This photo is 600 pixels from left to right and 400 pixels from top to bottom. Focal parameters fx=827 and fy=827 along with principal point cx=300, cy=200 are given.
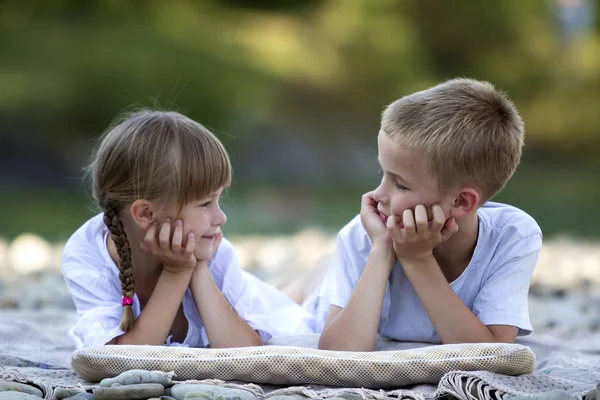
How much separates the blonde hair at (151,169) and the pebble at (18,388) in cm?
39

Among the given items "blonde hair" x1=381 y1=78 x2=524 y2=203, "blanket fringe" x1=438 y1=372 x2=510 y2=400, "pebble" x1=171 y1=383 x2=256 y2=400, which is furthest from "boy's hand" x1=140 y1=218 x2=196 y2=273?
"blanket fringe" x1=438 y1=372 x2=510 y2=400

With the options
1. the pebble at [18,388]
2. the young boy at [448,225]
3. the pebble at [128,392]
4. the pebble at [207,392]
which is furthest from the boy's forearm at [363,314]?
the pebble at [18,388]

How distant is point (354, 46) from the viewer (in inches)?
494

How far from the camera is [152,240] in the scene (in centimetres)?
208

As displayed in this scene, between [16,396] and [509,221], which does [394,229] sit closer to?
[509,221]

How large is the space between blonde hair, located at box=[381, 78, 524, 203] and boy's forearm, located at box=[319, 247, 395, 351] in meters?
0.26

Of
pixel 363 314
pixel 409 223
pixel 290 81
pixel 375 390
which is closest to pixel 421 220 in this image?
pixel 409 223

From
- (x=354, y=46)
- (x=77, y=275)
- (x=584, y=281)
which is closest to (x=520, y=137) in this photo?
(x=77, y=275)

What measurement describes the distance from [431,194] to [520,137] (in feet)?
0.99

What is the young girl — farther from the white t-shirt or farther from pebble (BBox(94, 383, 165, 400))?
pebble (BBox(94, 383, 165, 400))

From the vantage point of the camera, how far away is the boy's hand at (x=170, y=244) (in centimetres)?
206

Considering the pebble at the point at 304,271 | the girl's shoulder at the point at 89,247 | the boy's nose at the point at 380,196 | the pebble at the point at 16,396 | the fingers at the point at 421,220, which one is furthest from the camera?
the pebble at the point at 304,271

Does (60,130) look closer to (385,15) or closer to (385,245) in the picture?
(385,15)

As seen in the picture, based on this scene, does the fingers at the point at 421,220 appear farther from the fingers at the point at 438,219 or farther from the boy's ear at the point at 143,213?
the boy's ear at the point at 143,213
